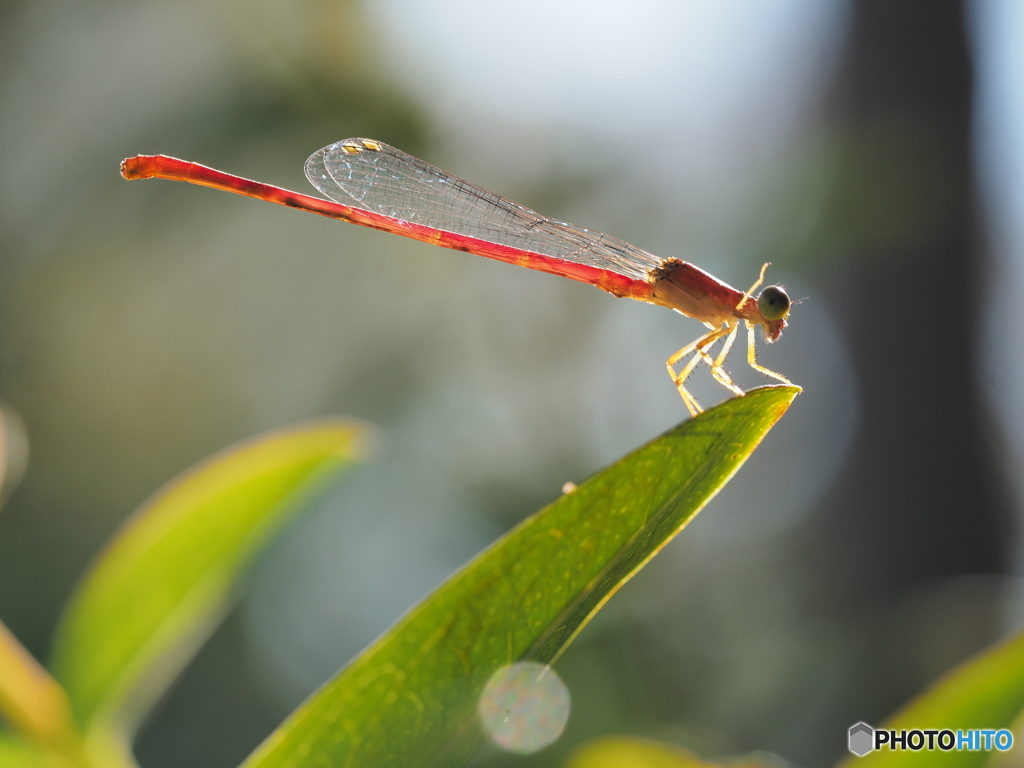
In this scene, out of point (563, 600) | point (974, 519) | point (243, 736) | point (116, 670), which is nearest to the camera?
point (563, 600)

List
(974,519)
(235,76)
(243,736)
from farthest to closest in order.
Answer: (243,736) → (235,76) → (974,519)

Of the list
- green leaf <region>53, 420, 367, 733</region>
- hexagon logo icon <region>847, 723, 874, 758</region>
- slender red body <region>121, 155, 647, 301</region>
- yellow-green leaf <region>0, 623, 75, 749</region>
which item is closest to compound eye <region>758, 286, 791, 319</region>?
slender red body <region>121, 155, 647, 301</region>

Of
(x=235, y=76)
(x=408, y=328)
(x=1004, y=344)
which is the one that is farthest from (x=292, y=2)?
(x=1004, y=344)

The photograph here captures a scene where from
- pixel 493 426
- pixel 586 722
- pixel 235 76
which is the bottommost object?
pixel 586 722

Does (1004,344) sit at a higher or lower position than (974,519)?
higher

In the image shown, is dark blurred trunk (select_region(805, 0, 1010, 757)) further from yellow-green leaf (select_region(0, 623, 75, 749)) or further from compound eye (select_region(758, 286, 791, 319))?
yellow-green leaf (select_region(0, 623, 75, 749))

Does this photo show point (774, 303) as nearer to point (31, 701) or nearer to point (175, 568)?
point (175, 568)

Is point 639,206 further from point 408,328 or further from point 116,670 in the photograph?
point 116,670

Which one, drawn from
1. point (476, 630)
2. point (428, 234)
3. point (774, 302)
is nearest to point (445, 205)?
point (428, 234)
